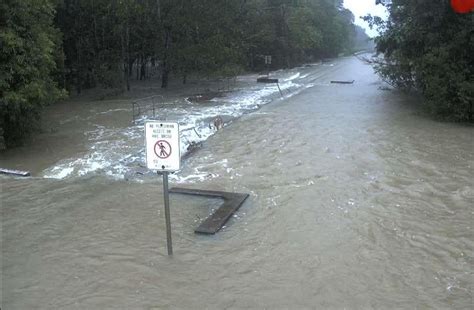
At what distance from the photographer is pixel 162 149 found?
19.5ft

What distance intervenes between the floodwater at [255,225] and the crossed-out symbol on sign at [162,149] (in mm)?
1574

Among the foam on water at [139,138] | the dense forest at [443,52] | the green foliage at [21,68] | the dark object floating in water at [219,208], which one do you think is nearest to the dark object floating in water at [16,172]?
the foam on water at [139,138]

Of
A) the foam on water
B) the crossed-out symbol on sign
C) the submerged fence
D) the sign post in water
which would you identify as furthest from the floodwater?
the submerged fence

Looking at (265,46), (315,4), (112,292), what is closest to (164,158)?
(112,292)

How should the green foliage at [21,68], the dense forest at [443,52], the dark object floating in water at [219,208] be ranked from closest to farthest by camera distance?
1. the dark object floating in water at [219,208]
2. the green foliage at [21,68]
3. the dense forest at [443,52]

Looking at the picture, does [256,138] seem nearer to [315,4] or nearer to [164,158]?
[164,158]

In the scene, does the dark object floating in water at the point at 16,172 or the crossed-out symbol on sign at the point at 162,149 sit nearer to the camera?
the crossed-out symbol on sign at the point at 162,149

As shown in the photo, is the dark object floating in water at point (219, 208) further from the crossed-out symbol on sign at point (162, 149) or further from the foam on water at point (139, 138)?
the crossed-out symbol on sign at point (162, 149)

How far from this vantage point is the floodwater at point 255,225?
586 centimetres

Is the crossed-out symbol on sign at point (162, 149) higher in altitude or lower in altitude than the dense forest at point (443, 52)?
lower

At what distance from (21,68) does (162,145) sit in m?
8.57

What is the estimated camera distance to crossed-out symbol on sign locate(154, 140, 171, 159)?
19.4 feet

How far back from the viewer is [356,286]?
5984 mm

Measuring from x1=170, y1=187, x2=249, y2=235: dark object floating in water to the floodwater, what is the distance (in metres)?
0.17
